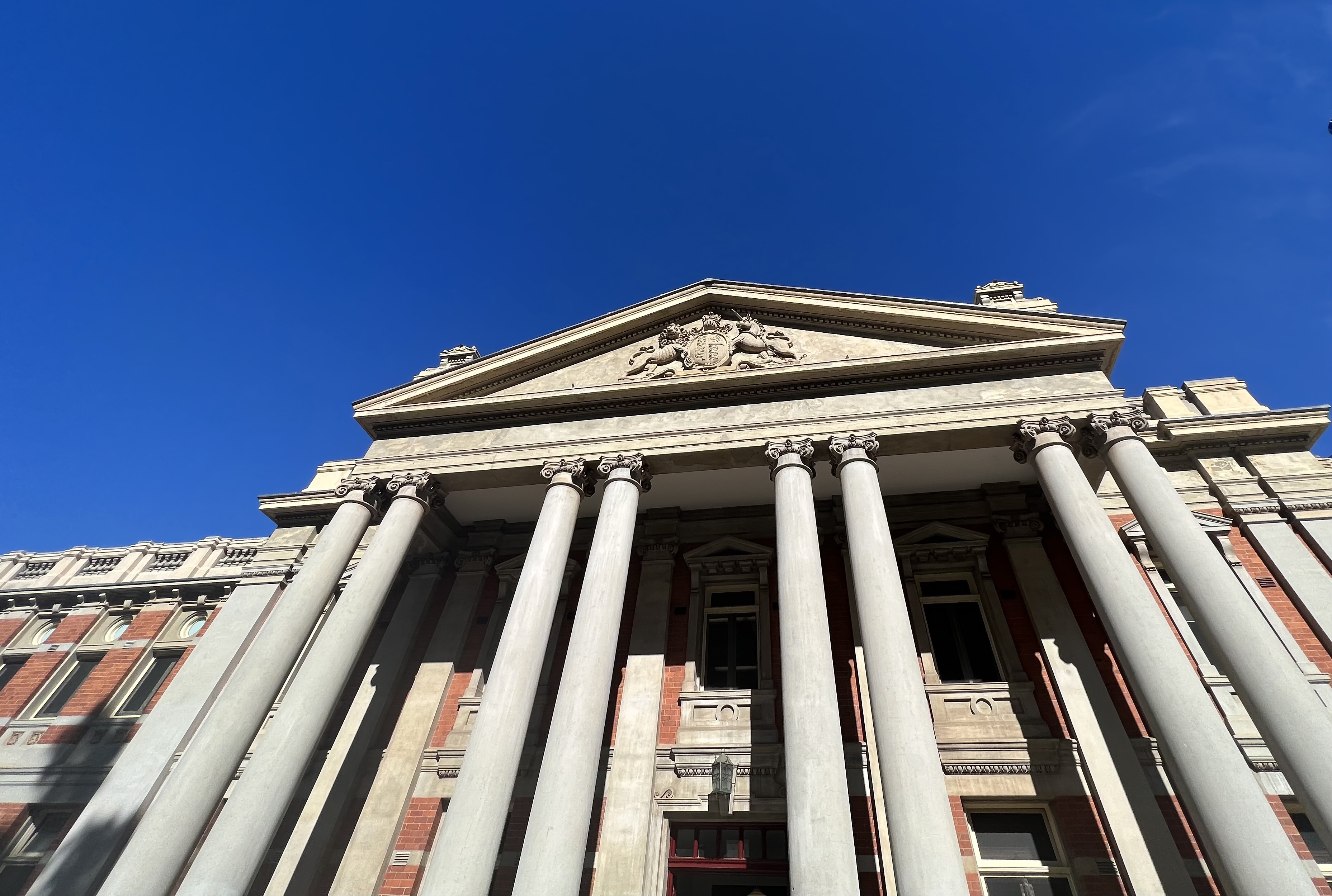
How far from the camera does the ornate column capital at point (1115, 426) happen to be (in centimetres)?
1157

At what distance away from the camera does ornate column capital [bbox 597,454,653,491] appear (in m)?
13.6

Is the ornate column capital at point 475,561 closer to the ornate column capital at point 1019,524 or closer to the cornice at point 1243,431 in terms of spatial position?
the ornate column capital at point 1019,524

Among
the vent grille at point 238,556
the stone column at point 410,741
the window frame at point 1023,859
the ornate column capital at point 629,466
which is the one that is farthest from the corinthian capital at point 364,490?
the window frame at point 1023,859

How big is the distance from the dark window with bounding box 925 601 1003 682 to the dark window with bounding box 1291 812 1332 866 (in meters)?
4.31

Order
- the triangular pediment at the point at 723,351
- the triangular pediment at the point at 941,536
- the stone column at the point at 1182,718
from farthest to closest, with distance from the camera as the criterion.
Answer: the triangular pediment at the point at 941,536, the triangular pediment at the point at 723,351, the stone column at the point at 1182,718

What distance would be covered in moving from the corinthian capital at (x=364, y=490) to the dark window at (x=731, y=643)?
7770 mm

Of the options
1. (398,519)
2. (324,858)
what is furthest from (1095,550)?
(324,858)

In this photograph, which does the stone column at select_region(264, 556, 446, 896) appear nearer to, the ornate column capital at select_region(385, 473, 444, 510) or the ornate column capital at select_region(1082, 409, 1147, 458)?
the ornate column capital at select_region(385, 473, 444, 510)

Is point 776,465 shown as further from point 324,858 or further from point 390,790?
point 324,858

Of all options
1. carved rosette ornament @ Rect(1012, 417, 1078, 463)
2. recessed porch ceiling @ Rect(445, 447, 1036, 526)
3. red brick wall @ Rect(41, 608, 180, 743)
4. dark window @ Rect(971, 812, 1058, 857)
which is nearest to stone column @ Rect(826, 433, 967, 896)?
dark window @ Rect(971, 812, 1058, 857)

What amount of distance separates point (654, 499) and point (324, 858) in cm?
971

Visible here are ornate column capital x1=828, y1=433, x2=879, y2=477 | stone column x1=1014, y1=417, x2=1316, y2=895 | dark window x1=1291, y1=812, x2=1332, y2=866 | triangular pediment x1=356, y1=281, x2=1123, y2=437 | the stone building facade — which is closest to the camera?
stone column x1=1014, y1=417, x2=1316, y2=895

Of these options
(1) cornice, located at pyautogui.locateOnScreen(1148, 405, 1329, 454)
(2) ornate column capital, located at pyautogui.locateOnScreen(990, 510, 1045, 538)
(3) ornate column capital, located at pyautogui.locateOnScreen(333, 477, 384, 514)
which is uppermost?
(1) cornice, located at pyautogui.locateOnScreen(1148, 405, 1329, 454)

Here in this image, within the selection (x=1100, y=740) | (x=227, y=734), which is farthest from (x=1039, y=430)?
(x=227, y=734)
